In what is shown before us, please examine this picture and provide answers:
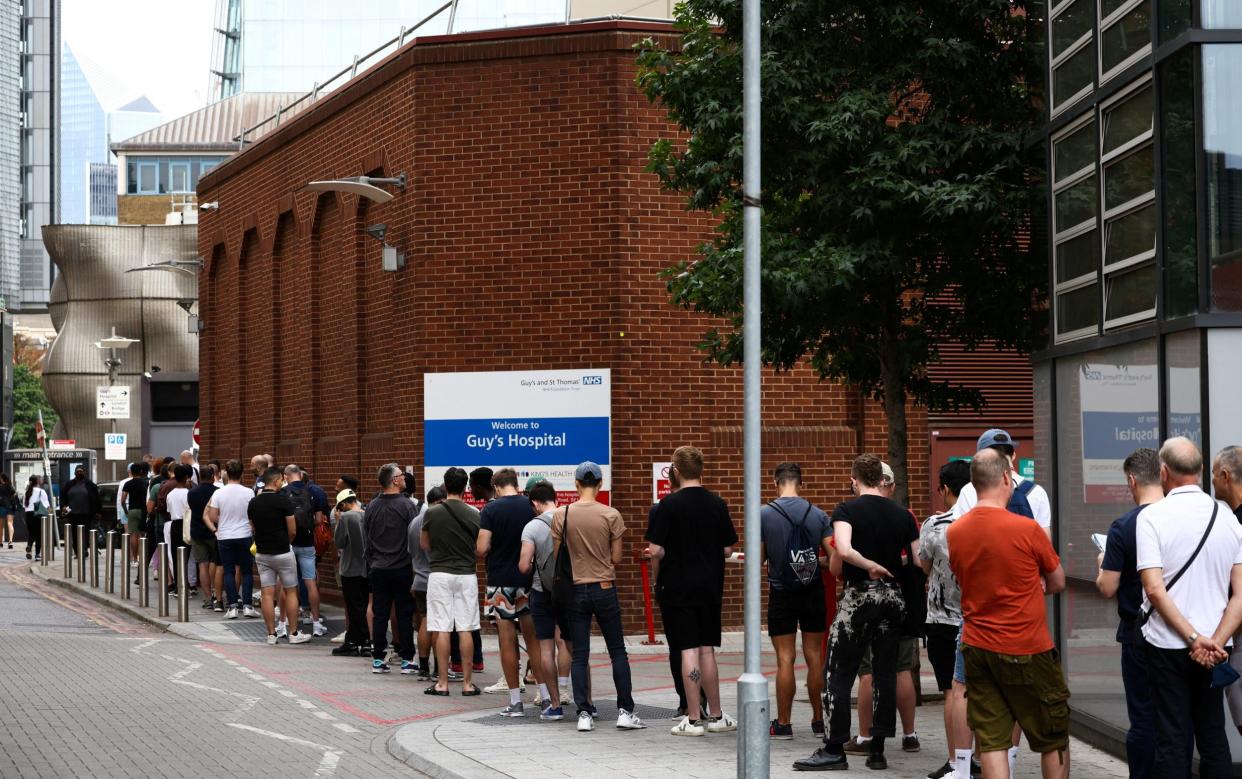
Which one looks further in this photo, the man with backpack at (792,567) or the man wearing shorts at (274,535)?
the man wearing shorts at (274,535)

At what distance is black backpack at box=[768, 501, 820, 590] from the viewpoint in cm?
1059

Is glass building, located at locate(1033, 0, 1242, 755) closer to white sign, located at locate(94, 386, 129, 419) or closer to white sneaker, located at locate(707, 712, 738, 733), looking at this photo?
white sneaker, located at locate(707, 712, 738, 733)

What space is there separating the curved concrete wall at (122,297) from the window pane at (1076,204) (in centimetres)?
5573

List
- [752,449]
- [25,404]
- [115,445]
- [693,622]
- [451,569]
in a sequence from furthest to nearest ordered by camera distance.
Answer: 1. [25,404]
2. [115,445]
3. [451,569]
4. [693,622]
5. [752,449]

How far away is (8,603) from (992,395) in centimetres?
1440

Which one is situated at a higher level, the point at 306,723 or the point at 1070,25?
the point at 1070,25

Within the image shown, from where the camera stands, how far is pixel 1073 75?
11.3 m

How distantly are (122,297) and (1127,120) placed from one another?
199ft

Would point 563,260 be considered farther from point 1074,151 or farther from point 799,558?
point 799,558

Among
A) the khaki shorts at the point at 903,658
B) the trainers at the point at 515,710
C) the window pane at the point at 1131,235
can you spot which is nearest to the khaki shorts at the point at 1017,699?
the khaki shorts at the point at 903,658

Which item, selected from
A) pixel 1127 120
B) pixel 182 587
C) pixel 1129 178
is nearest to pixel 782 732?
pixel 1129 178

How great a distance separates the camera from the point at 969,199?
1229 cm

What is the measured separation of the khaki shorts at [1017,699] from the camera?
7.62 m

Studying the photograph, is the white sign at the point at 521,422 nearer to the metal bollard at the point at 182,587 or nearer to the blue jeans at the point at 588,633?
the metal bollard at the point at 182,587
